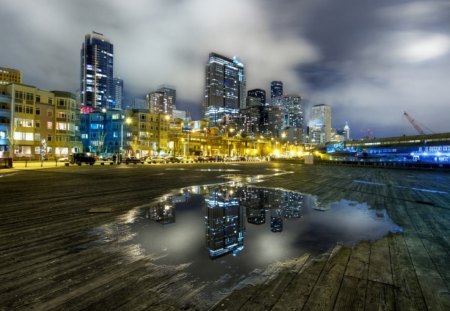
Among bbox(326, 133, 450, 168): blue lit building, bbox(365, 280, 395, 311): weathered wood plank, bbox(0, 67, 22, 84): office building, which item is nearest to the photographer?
bbox(365, 280, 395, 311): weathered wood plank

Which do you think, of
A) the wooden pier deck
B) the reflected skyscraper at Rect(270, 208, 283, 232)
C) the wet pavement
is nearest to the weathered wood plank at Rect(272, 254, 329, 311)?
the wooden pier deck

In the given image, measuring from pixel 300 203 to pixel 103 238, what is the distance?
29.3ft

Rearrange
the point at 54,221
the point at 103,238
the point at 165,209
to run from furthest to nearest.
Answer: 1. the point at 165,209
2. the point at 54,221
3. the point at 103,238

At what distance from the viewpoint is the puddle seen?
17.3ft

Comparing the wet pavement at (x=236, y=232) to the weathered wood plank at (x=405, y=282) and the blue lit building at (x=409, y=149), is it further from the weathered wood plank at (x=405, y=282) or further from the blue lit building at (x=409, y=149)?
the blue lit building at (x=409, y=149)

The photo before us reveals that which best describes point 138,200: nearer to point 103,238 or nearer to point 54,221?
point 54,221

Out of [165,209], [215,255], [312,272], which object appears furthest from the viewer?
[165,209]

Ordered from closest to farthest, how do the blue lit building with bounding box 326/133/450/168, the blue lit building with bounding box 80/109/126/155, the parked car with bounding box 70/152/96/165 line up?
the parked car with bounding box 70/152/96/165
the blue lit building with bounding box 80/109/126/155
the blue lit building with bounding box 326/133/450/168

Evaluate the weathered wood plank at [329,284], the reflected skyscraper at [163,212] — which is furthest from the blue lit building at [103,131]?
the weathered wood plank at [329,284]

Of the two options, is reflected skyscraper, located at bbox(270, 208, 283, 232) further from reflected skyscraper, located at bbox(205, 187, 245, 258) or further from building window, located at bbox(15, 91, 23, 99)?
building window, located at bbox(15, 91, 23, 99)

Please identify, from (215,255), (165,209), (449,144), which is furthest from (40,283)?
(449,144)

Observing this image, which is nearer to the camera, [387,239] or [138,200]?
[387,239]

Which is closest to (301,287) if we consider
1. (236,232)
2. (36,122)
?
(236,232)

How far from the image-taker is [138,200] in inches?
504
